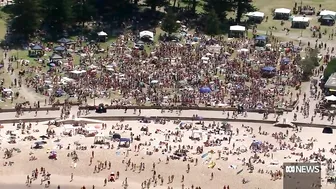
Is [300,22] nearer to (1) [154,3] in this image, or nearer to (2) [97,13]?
(1) [154,3]

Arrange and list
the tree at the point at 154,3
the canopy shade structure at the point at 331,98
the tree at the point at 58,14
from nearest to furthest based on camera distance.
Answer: the canopy shade structure at the point at 331,98 < the tree at the point at 58,14 < the tree at the point at 154,3

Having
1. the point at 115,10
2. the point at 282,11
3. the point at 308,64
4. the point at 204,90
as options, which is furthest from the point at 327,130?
the point at 115,10

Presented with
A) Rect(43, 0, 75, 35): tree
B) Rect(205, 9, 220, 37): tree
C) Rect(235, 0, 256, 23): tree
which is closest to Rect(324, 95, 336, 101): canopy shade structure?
Rect(205, 9, 220, 37): tree

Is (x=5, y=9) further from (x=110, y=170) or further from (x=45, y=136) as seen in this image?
(x=110, y=170)

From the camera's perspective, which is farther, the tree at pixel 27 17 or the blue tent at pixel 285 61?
the tree at pixel 27 17

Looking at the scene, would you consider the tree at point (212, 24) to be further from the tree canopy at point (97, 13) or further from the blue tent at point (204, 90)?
the blue tent at point (204, 90)

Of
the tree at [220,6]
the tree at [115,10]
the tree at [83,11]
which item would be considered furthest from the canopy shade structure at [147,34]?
the tree at [220,6]

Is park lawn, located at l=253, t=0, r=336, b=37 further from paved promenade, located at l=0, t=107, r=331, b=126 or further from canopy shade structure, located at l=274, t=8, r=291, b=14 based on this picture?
paved promenade, located at l=0, t=107, r=331, b=126
